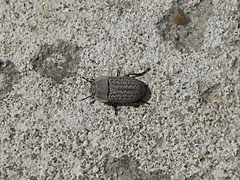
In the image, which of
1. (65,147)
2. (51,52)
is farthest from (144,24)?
(65,147)

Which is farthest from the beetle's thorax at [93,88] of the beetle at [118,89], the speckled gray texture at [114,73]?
the speckled gray texture at [114,73]

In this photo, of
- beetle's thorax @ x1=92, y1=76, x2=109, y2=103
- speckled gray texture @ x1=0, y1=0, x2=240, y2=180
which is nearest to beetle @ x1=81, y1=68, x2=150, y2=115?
beetle's thorax @ x1=92, y1=76, x2=109, y2=103

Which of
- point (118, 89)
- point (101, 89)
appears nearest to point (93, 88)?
point (101, 89)

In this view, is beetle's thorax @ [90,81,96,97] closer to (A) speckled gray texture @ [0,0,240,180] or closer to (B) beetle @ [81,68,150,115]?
(B) beetle @ [81,68,150,115]

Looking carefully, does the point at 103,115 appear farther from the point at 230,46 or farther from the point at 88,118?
the point at 230,46

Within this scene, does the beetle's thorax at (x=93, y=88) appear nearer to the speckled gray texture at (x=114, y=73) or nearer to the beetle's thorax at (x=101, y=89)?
the beetle's thorax at (x=101, y=89)

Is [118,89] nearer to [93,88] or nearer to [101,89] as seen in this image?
[101,89]
